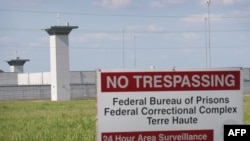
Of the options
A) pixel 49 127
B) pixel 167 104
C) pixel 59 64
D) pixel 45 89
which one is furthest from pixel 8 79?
pixel 167 104

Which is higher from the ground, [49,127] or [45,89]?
[49,127]

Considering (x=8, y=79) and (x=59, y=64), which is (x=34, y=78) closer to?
(x=8, y=79)

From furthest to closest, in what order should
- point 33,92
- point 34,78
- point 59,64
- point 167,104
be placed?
point 34,78, point 33,92, point 59,64, point 167,104

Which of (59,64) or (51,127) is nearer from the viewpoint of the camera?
(51,127)

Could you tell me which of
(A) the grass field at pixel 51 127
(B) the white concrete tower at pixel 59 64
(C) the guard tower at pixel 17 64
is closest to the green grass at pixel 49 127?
(A) the grass field at pixel 51 127

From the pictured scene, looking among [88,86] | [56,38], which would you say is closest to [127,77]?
[56,38]

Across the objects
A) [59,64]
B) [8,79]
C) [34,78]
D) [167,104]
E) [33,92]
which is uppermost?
[59,64]

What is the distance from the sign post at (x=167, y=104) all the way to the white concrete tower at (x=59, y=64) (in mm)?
70377

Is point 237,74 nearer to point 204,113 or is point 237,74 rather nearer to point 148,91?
point 204,113

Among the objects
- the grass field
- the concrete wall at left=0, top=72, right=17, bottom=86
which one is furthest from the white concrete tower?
the grass field

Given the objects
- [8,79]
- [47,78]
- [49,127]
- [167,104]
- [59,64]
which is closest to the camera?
[167,104]

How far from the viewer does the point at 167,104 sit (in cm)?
729

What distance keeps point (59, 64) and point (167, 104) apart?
70748 mm

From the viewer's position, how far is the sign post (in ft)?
23.5
